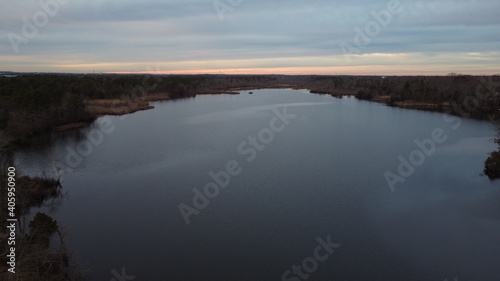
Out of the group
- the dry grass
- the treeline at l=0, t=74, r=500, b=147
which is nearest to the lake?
the treeline at l=0, t=74, r=500, b=147

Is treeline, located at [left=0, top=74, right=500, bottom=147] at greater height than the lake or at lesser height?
A: greater

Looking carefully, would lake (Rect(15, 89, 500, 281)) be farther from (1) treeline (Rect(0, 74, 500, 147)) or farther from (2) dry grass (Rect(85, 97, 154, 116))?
(2) dry grass (Rect(85, 97, 154, 116))

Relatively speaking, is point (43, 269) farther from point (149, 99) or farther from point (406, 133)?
point (149, 99)

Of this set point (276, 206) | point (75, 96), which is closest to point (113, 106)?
point (75, 96)

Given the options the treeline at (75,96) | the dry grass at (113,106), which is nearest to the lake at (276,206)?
the treeline at (75,96)

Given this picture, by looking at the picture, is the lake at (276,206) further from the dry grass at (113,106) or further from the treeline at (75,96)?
the dry grass at (113,106)

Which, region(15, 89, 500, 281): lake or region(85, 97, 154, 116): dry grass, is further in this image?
region(85, 97, 154, 116): dry grass

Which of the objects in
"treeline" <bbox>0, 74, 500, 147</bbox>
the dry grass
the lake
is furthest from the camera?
the dry grass

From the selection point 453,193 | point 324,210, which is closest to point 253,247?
point 324,210
